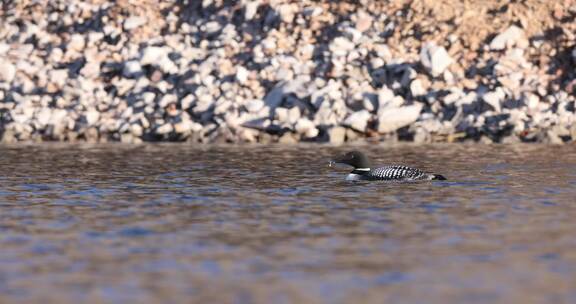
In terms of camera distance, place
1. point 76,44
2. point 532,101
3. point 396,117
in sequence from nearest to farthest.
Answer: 1. point 396,117
2. point 532,101
3. point 76,44

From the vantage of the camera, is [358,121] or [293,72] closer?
[358,121]

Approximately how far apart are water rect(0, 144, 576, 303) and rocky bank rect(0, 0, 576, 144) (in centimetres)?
Result: 1074

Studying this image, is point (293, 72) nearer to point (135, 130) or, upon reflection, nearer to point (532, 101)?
point (135, 130)

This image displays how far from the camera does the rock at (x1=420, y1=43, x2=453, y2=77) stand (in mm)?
39031

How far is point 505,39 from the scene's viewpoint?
132 ft

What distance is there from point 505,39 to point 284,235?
27247 mm

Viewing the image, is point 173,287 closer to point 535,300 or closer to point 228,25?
point 535,300

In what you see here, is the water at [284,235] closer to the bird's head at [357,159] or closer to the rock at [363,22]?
the bird's head at [357,159]

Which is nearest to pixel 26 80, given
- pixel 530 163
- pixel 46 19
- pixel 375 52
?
pixel 46 19

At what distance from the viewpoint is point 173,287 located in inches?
439

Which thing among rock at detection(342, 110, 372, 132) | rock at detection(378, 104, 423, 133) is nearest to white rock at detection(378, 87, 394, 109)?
rock at detection(378, 104, 423, 133)

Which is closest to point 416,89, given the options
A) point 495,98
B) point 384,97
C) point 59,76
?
point 384,97

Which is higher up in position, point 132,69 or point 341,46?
point 341,46

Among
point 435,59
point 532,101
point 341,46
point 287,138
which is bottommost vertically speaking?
point 287,138
